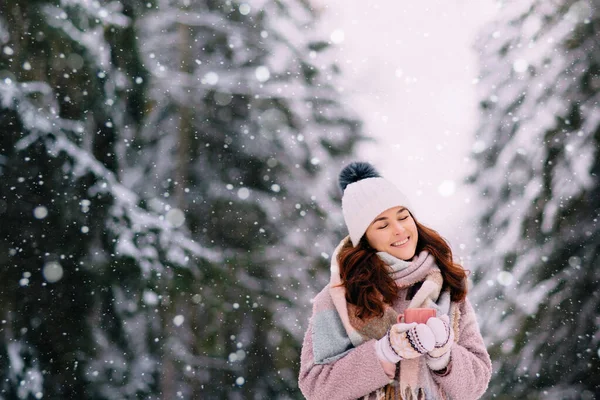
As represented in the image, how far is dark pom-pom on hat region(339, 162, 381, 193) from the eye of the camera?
1.74 metres

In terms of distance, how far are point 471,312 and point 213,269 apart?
2835 mm

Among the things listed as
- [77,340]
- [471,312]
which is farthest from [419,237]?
[77,340]

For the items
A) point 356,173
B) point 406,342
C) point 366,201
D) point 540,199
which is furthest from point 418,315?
point 540,199

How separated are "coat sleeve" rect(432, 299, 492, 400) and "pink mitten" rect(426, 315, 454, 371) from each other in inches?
1.3

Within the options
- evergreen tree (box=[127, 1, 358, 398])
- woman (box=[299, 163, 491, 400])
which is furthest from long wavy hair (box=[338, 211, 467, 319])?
evergreen tree (box=[127, 1, 358, 398])

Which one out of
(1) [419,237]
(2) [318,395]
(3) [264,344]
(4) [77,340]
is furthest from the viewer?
(3) [264,344]

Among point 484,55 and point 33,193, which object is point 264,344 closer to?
point 33,193

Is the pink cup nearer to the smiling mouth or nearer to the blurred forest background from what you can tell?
the smiling mouth

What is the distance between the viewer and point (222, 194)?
439 cm

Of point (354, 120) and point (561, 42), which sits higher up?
point (561, 42)

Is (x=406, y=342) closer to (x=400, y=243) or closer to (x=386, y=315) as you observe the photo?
(x=386, y=315)

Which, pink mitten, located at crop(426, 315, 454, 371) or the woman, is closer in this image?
pink mitten, located at crop(426, 315, 454, 371)

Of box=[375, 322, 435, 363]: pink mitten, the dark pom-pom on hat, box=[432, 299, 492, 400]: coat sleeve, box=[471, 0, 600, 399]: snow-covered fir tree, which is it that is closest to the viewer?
box=[375, 322, 435, 363]: pink mitten

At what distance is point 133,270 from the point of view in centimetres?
407
